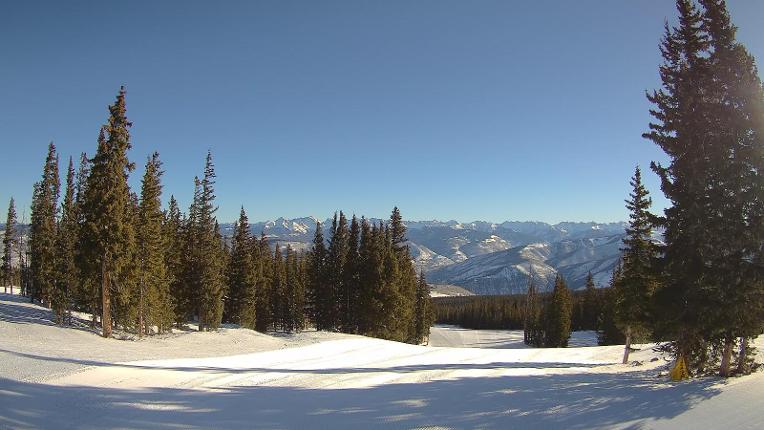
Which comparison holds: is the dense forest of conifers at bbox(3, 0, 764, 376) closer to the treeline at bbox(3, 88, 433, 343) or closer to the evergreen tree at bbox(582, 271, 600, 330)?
the treeline at bbox(3, 88, 433, 343)

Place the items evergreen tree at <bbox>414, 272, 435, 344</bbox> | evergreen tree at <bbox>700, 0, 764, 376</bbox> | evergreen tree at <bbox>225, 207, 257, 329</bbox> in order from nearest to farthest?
evergreen tree at <bbox>700, 0, 764, 376</bbox>
evergreen tree at <bbox>225, 207, 257, 329</bbox>
evergreen tree at <bbox>414, 272, 435, 344</bbox>

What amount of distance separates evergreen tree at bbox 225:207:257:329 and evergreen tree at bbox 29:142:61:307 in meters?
18.4

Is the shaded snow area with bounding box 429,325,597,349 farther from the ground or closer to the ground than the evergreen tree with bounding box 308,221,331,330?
closer to the ground

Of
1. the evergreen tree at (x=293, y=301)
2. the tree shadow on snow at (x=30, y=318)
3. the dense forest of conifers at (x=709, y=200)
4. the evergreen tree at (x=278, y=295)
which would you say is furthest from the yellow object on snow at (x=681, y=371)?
the evergreen tree at (x=278, y=295)

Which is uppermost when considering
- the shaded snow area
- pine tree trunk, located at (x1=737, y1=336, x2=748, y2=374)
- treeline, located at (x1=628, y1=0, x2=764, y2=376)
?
treeline, located at (x1=628, y1=0, x2=764, y2=376)

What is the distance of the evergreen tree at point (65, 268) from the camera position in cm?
3678

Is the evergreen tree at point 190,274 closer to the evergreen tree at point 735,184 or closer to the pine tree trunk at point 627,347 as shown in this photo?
the pine tree trunk at point 627,347

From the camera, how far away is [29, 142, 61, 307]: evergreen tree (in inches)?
1797

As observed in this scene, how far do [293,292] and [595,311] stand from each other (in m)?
66.9

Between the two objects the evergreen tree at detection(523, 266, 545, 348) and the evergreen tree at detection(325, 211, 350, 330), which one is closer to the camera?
the evergreen tree at detection(325, 211, 350, 330)

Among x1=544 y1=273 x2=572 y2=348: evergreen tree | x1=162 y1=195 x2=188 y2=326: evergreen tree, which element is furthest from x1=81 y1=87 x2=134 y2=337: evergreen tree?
x1=544 y1=273 x2=572 y2=348: evergreen tree

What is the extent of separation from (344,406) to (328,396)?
1.49 meters

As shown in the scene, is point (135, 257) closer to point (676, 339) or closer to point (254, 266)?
point (254, 266)

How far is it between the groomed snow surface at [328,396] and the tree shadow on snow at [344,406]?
28mm
